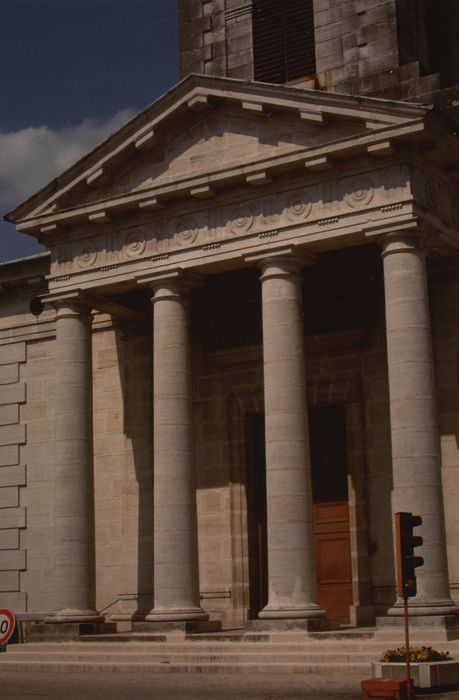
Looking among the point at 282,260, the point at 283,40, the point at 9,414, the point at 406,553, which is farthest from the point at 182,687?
the point at 283,40

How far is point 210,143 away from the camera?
27.6 metres

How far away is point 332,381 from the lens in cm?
2930

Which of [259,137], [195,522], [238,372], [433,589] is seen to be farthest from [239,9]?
[433,589]

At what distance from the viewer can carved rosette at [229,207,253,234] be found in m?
26.7

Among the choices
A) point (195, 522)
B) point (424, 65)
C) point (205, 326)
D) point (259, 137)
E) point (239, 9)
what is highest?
point (239, 9)

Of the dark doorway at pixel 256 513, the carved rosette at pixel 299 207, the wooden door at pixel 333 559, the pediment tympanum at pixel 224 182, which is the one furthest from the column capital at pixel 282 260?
the wooden door at pixel 333 559

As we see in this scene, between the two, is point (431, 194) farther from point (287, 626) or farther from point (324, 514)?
point (287, 626)

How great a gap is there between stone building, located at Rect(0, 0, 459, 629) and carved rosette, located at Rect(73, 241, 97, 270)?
0.08m

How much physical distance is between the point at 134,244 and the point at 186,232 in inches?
60.9

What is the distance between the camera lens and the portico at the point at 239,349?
80.3 feet

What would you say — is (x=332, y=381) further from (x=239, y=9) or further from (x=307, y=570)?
(x=239, y=9)

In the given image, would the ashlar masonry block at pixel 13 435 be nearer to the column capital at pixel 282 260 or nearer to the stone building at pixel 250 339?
the stone building at pixel 250 339

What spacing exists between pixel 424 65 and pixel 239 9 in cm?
569

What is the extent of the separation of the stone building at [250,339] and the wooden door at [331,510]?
6cm
